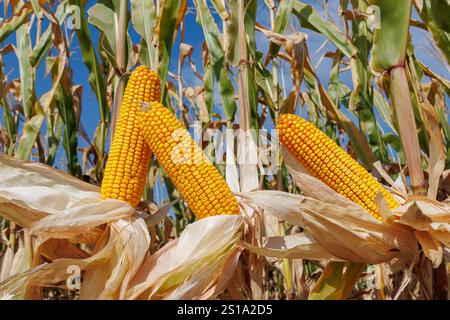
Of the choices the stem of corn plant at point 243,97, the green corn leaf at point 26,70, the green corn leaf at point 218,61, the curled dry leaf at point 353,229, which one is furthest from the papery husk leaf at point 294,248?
the green corn leaf at point 26,70

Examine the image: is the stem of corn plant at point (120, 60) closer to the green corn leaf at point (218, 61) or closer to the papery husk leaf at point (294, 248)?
the green corn leaf at point (218, 61)

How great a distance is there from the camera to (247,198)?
166 centimetres

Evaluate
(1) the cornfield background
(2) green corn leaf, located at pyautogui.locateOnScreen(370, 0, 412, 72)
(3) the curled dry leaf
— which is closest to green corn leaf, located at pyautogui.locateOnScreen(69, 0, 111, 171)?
(1) the cornfield background

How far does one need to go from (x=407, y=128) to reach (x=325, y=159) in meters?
0.31

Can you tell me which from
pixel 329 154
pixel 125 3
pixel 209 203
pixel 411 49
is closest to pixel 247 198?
pixel 209 203

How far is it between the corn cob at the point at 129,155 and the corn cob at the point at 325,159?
0.54 meters

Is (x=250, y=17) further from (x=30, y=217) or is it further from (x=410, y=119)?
(x=30, y=217)

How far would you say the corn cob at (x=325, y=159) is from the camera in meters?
1.73

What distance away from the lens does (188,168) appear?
1657 millimetres

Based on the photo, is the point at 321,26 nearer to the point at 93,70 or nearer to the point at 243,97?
the point at 243,97

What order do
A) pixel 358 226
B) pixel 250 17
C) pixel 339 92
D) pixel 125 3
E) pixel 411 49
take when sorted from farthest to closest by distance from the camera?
pixel 339 92, pixel 411 49, pixel 250 17, pixel 125 3, pixel 358 226

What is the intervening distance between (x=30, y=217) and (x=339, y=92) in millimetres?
2720

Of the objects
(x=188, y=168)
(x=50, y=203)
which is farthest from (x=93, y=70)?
(x=188, y=168)
